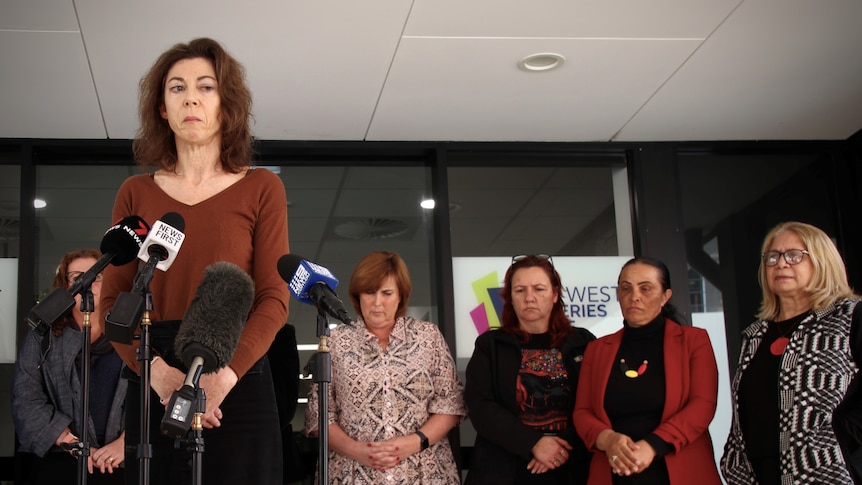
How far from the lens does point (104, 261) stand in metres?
1.91

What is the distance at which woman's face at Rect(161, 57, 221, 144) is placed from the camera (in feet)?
7.25

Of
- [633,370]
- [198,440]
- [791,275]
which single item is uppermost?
[791,275]

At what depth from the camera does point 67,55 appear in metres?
4.19

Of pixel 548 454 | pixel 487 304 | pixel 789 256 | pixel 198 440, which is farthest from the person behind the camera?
pixel 487 304

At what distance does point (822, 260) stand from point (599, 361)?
0.97 m

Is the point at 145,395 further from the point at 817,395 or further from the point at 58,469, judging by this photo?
the point at 58,469

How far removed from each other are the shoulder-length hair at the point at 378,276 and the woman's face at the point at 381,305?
0.02 meters

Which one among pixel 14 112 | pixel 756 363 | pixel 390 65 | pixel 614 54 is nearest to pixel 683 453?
pixel 756 363

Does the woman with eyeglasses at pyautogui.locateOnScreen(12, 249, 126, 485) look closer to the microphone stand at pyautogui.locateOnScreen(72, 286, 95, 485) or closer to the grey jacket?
the grey jacket

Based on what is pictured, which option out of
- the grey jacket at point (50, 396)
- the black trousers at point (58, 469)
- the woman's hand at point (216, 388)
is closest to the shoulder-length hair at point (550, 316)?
the grey jacket at point (50, 396)

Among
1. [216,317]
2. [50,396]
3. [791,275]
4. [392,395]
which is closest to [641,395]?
[791,275]

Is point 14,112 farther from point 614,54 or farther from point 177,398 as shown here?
point 177,398

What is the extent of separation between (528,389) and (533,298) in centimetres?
43

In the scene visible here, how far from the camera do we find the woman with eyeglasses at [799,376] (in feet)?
11.2
